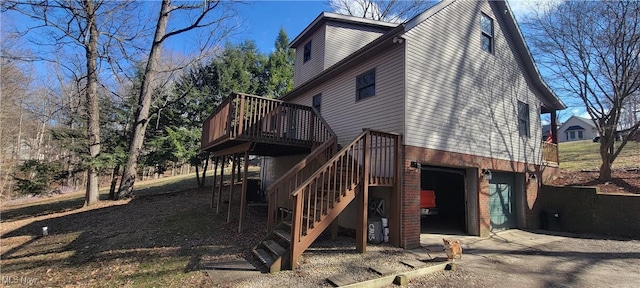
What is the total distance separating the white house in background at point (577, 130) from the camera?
4283cm

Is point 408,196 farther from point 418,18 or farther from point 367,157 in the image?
point 418,18

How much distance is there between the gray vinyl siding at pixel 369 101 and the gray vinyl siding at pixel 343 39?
2731mm

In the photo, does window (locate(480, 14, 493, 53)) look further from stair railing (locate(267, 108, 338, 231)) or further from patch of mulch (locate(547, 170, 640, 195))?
patch of mulch (locate(547, 170, 640, 195))

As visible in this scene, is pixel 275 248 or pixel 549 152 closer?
pixel 275 248

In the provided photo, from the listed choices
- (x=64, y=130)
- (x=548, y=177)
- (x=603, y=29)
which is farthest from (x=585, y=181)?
(x=64, y=130)

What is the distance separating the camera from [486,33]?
10.8m

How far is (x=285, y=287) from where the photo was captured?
4.91 metres

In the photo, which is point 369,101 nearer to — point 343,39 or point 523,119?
point 343,39

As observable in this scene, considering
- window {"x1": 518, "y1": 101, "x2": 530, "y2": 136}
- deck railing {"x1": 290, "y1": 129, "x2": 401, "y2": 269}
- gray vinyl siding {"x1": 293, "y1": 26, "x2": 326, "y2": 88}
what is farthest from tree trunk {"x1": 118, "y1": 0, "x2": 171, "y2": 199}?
window {"x1": 518, "y1": 101, "x2": 530, "y2": 136}

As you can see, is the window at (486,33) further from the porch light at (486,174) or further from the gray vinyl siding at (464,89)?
the porch light at (486,174)

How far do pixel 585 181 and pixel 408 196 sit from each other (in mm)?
10833

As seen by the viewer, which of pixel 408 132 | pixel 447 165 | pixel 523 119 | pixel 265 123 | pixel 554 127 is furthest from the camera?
pixel 554 127

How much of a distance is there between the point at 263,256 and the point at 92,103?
1454 cm

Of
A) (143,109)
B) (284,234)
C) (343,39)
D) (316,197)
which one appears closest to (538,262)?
(316,197)
